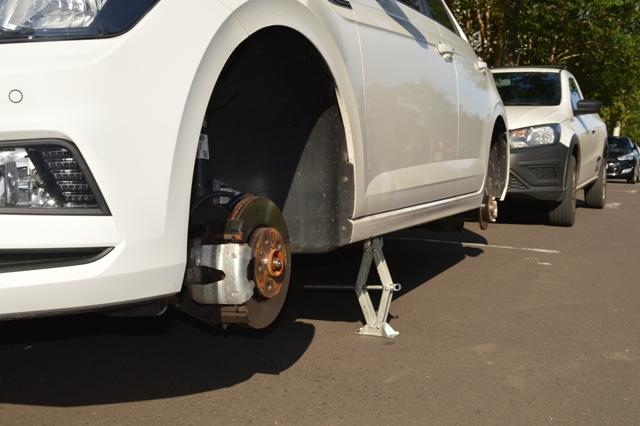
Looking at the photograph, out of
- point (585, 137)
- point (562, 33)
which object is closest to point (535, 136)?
point (585, 137)

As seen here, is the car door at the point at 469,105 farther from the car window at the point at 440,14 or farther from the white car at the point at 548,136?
the white car at the point at 548,136

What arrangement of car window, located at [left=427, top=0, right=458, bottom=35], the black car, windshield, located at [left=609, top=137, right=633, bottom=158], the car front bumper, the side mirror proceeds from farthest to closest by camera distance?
windshield, located at [left=609, top=137, right=633, bottom=158] < the black car < the side mirror < the car front bumper < car window, located at [left=427, top=0, right=458, bottom=35]

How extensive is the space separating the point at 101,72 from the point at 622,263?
5542 millimetres

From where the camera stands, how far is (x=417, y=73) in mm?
4043

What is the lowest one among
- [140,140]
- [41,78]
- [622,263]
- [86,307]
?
[622,263]

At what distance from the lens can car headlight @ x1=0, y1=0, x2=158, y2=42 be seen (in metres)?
2.25

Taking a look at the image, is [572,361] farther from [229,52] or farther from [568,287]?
[229,52]

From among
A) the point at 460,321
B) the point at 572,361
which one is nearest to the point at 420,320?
the point at 460,321

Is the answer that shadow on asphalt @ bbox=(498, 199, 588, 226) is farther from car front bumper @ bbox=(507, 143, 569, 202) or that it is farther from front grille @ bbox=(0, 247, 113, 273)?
front grille @ bbox=(0, 247, 113, 273)

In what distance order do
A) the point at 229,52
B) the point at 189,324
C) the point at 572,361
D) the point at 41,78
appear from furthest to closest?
the point at 189,324
the point at 572,361
the point at 229,52
the point at 41,78

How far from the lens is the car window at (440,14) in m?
5.02

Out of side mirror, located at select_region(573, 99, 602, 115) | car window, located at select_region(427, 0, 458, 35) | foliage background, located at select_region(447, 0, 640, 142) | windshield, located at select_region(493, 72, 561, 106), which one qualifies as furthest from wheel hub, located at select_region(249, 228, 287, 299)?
foliage background, located at select_region(447, 0, 640, 142)

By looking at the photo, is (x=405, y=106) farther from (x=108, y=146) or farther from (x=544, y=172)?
(x=544, y=172)

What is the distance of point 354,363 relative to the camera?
3795 mm
